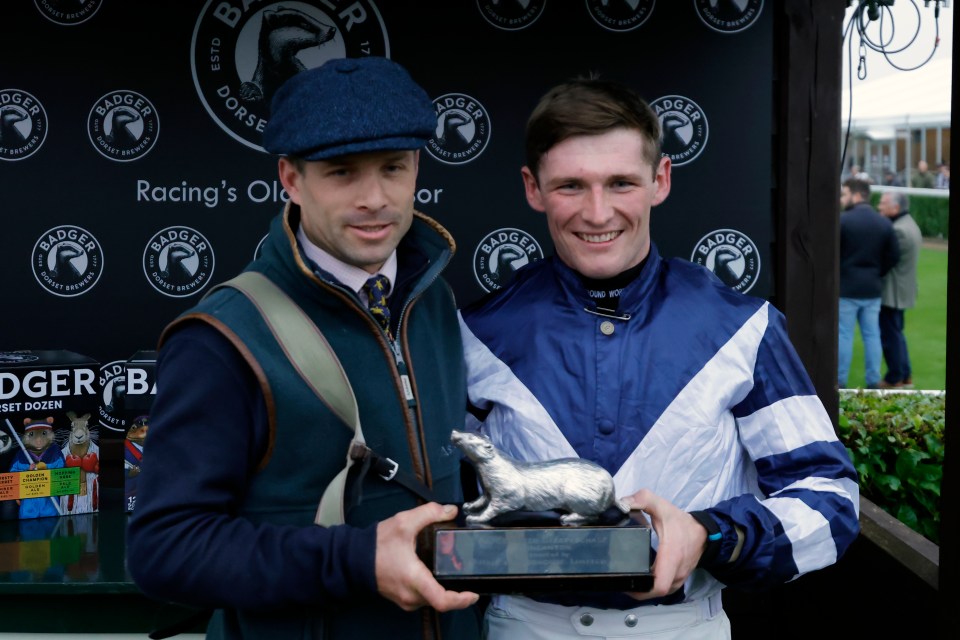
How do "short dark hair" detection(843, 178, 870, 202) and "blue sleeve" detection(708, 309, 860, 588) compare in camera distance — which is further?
"short dark hair" detection(843, 178, 870, 202)

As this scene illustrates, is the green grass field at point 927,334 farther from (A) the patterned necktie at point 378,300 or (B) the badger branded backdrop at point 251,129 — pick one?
(A) the patterned necktie at point 378,300

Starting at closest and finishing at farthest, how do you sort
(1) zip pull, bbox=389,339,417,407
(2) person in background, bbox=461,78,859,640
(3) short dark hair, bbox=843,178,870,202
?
(1) zip pull, bbox=389,339,417,407 → (2) person in background, bbox=461,78,859,640 → (3) short dark hair, bbox=843,178,870,202

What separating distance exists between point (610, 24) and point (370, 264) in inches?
80.9

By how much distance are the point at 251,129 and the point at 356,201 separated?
2.02 meters

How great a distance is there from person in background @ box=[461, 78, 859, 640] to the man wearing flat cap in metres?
0.18

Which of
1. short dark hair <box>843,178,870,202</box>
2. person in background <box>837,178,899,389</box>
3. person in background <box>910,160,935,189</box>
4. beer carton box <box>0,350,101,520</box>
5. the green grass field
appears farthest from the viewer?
person in background <box>910,160,935,189</box>

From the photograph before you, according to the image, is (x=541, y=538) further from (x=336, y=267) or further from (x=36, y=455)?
(x=36, y=455)

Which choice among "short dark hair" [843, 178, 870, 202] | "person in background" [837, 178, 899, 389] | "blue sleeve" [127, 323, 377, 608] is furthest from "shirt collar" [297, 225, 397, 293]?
"short dark hair" [843, 178, 870, 202]

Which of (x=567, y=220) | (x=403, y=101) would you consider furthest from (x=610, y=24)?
(x=403, y=101)

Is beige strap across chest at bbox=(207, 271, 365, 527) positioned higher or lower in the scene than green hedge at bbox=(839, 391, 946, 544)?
higher

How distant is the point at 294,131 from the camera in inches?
69.0

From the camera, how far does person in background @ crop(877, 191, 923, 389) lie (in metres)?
10.3

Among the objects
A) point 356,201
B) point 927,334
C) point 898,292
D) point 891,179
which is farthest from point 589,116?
point 891,179

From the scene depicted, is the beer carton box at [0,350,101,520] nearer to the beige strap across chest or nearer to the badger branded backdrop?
the badger branded backdrop
